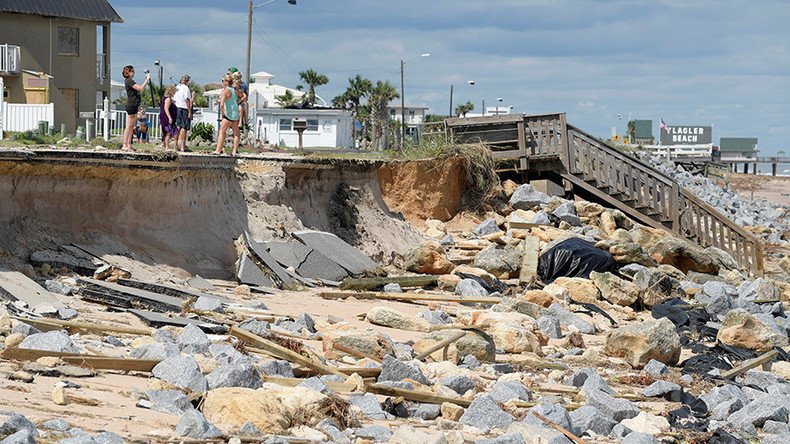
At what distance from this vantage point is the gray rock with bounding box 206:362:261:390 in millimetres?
8422

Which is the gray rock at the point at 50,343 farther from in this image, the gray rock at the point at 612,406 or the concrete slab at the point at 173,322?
the gray rock at the point at 612,406

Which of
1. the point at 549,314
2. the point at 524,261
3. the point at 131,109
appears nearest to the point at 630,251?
the point at 524,261

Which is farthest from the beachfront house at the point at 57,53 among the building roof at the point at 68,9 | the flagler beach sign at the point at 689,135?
the flagler beach sign at the point at 689,135

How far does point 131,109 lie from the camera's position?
18.8 metres

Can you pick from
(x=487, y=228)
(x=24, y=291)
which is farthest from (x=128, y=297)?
(x=487, y=228)

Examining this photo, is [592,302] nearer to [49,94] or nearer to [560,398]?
[560,398]

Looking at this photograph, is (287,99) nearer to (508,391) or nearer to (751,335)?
(751,335)

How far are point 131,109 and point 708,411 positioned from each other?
36.6 ft

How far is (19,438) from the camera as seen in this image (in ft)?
20.4

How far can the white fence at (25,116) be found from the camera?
31.2 meters

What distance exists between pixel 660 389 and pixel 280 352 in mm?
3565

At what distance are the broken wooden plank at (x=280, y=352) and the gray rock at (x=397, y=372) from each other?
0.33 m

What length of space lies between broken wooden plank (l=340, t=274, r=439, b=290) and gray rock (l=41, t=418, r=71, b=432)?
10021 mm

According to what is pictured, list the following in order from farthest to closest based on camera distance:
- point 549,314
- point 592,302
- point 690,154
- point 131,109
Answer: point 690,154 < point 131,109 < point 592,302 < point 549,314
